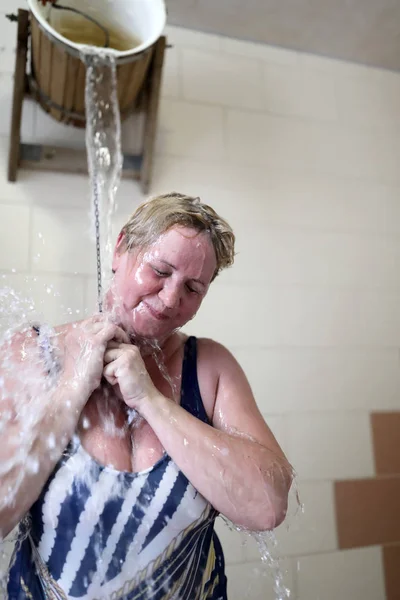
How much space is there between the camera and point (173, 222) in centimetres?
75

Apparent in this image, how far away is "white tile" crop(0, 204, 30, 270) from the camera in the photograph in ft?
4.25

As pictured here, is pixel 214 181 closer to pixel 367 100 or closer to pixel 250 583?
pixel 367 100

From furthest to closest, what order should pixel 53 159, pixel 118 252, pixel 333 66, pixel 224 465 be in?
pixel 333 66, pixel 53 159, pixel 118 252, pixel 224 465

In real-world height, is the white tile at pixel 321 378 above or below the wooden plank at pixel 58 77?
below

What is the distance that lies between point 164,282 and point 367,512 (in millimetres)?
1117

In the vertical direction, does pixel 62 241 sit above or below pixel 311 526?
above

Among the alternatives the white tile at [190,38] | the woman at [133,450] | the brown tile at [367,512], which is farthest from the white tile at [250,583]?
the white tile at [190,38]

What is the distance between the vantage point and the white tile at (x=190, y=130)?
152cm

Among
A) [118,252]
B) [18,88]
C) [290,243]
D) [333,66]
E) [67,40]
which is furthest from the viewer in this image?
[333,66]

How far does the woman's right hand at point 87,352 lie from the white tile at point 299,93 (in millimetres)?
1189

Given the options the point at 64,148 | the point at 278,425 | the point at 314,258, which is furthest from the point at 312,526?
the point at 64,148

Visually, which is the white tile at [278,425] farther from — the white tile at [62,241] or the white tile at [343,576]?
the white tile at [62,241]

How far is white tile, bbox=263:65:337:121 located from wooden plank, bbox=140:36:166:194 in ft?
1.61

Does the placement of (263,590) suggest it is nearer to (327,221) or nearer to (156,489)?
(156,489)
